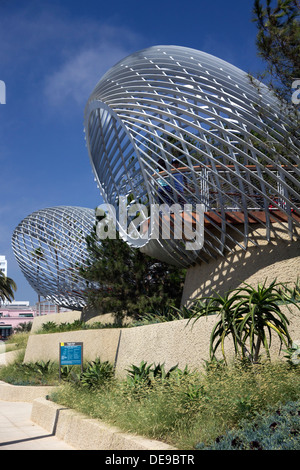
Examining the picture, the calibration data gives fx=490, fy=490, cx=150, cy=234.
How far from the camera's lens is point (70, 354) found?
37.8 ft

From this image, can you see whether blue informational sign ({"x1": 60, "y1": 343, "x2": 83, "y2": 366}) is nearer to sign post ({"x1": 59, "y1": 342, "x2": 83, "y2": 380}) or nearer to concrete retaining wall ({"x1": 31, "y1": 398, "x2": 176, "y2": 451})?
sign post ({"x1": 59, "y1": 342, "x2": 83, "y2": 380})

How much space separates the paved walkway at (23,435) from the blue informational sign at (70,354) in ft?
4.71

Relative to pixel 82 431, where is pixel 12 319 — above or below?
below

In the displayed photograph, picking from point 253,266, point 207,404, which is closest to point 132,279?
point 253,266

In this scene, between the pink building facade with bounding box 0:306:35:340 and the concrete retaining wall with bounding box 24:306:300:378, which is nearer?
the concrete retaining wall with bounding box 24:306:300:378

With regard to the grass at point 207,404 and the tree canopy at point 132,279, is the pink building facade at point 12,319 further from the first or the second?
the grass at point 207,404

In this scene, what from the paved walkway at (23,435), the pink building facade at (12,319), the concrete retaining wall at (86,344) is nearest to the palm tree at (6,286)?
the pink building facade at (12,319)

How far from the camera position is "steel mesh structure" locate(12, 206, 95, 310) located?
3500 centimetres

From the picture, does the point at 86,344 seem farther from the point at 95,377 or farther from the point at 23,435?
the point at 23,435

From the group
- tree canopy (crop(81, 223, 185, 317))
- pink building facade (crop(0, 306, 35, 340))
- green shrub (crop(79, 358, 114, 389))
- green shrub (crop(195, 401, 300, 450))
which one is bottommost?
pink building facade (crop(0, 306, 35, 340))

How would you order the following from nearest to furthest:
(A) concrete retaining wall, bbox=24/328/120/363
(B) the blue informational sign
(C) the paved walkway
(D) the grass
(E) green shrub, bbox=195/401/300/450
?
(E) green shrub, bbox=195/401/300/450, (D) the grass, (C) the paved walkway, (B) the blue informational sign, (A) concrete retaining wall, bbox=24/328/120/363

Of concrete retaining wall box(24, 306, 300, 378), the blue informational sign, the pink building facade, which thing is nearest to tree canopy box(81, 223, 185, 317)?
concrete retaining wall box(24, 306, 300, 378)

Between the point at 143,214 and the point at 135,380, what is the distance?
10.2 m
